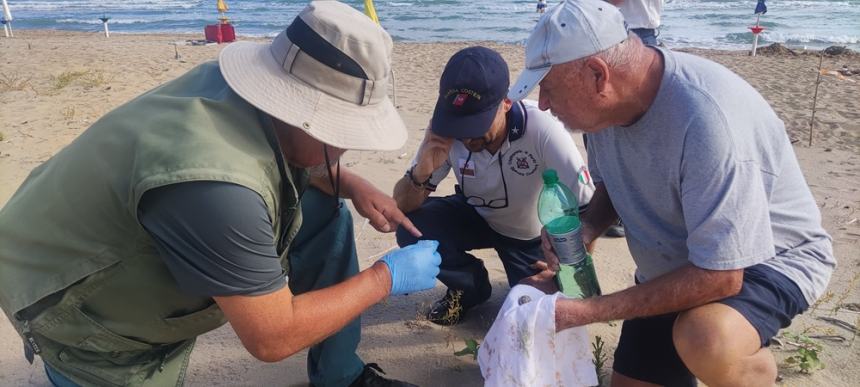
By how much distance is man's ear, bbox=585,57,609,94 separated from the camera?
182cm

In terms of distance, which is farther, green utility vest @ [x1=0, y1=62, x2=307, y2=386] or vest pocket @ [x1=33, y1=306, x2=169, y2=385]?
vest pocket @ [x1=33, y1=306, x2=169, y2=385]

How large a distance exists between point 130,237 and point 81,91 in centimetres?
689

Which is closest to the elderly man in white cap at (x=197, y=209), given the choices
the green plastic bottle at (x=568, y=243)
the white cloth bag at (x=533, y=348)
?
the white cloth bag at (x=533, y=348)

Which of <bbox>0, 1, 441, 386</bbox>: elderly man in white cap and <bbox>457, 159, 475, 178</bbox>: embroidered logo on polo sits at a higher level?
<bbox>0, 1, 441, 386</bbox>: elderly man in white cap

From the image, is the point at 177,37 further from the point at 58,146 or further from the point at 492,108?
the point at 492,108

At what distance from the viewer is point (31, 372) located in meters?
2.72

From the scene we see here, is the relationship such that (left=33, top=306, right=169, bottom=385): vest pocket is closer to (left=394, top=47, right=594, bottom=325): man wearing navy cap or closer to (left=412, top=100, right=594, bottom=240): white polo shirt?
(left=394, top=47, right=594, bottom=325): man wearing navy cap

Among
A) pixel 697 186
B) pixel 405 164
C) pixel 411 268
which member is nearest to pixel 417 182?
pixel 411 268

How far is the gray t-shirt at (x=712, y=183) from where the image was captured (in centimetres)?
174

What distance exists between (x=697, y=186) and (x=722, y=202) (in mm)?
86

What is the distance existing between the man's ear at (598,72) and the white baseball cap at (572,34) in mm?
26

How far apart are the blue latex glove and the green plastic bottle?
18.0 inches

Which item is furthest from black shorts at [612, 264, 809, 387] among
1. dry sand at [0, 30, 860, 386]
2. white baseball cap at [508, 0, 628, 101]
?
white baseball cap at [508, 0, 628, 101]

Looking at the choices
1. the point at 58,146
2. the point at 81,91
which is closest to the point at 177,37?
the point at 81,91
